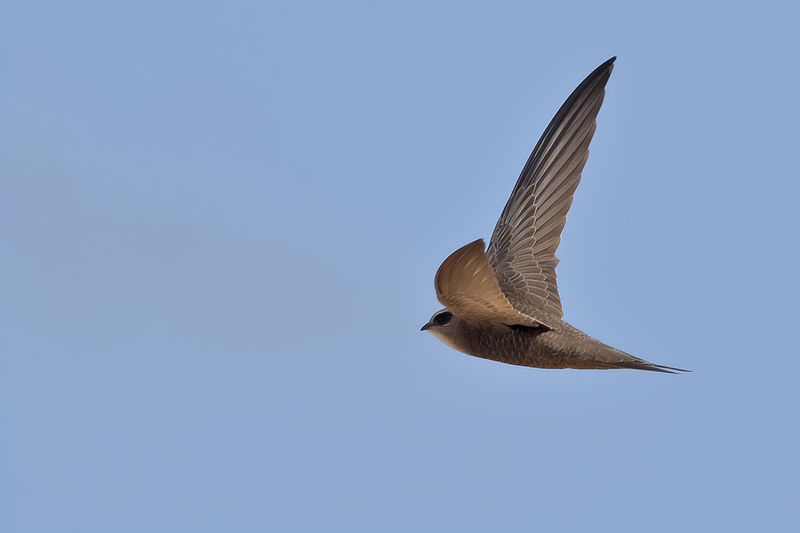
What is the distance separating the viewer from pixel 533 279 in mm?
9875

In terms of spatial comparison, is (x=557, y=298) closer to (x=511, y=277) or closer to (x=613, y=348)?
(x=511, y=277)

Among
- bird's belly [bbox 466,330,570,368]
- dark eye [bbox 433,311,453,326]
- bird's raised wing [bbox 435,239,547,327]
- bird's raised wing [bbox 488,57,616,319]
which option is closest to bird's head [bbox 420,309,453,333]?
dark eye [bbox 433,311,453,326]

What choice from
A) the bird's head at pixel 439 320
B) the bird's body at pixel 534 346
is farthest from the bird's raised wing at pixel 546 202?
the bird's body at pixel 534 346

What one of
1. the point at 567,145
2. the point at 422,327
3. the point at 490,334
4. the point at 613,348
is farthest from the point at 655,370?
the point at 567,145

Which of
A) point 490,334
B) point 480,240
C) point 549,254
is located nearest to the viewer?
point 480,240

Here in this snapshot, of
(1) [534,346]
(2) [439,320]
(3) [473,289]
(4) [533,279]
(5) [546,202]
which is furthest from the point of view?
(5) [546,202]

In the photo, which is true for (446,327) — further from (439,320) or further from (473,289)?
(473,289)

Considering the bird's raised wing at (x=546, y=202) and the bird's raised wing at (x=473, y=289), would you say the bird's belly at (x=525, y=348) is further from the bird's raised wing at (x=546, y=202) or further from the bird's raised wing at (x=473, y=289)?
the bird's raised wing at (x=546, y=202)

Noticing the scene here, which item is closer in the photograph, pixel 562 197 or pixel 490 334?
pixel 490 334

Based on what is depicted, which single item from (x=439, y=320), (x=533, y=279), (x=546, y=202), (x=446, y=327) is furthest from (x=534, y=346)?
(x=546, y=202)

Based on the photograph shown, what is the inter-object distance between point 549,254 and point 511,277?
1.44 feet

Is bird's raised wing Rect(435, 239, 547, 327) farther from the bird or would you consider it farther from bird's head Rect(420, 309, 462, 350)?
bird's head Rect(420, 309, 462, 350)

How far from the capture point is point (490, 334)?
28.7ft

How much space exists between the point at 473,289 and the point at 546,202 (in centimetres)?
287
